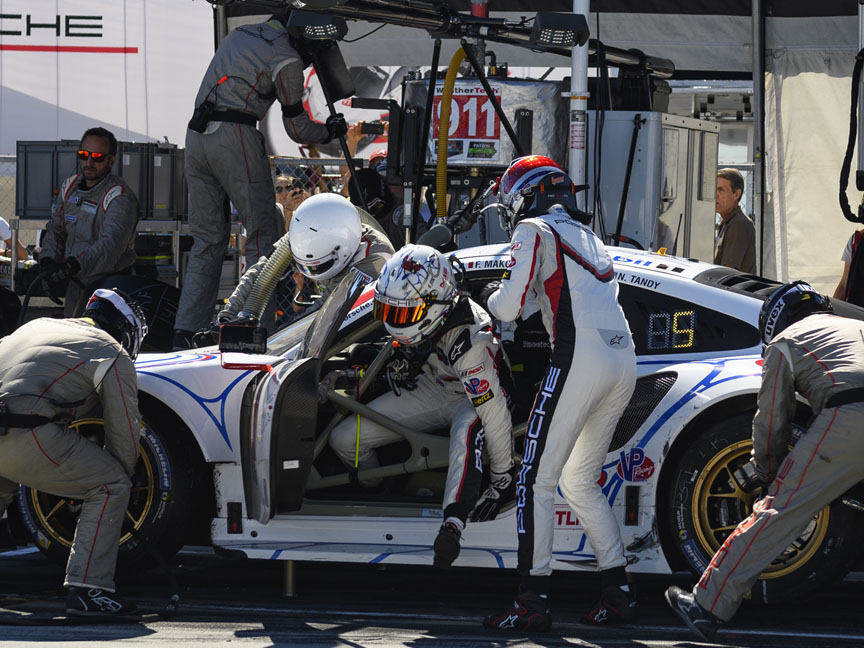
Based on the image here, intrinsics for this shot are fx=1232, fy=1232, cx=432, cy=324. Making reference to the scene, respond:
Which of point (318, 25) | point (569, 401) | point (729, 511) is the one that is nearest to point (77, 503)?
point (569, 401)

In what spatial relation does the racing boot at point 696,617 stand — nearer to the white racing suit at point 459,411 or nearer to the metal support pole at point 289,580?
the white racing suit at point 459,411

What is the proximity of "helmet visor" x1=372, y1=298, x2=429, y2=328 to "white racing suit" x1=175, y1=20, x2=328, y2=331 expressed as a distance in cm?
317

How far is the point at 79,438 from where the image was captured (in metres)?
5.31

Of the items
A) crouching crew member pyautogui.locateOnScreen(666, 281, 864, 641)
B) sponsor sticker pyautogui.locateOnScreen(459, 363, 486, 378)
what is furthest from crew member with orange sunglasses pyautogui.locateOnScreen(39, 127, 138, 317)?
crouching crew member pyautogui.locateOnScreen(666, 281, 864, 641)

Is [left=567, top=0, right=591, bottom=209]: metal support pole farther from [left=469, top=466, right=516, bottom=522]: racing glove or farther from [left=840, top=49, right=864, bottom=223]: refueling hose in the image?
[left=469, top=466, right=516, bottom=522]: racing glove

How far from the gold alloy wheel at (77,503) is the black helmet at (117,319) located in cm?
43

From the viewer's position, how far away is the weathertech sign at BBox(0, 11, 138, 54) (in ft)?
44.9

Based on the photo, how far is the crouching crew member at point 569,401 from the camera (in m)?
5.11

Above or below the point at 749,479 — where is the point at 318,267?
above

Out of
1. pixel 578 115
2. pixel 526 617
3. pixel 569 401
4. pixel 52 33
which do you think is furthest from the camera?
pixel 52 33

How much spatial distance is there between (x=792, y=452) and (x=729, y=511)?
0.62m

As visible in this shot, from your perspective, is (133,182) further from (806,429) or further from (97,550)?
(806,429)

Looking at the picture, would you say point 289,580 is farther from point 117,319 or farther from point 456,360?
point 117,319

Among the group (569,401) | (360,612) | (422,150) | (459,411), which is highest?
(422,150)
